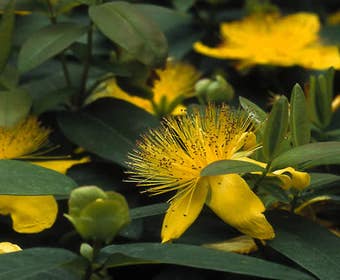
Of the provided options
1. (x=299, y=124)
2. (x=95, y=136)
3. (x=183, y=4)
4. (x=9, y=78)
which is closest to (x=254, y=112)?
(x=299, y=124)

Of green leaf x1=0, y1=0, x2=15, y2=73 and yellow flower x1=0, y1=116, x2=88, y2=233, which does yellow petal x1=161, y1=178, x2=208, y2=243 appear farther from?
green leaf x1=0, y1=0, x2=15, y2=73

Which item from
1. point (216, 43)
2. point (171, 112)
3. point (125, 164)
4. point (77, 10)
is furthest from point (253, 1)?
point (125, 164)

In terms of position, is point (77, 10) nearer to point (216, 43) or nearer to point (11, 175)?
point (216, 43)

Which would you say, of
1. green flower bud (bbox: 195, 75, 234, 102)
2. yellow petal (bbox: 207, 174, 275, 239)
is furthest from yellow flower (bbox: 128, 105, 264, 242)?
green flower bud (bbox: 195, 75, 234, 102)

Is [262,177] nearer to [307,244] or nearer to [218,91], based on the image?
[307,244]

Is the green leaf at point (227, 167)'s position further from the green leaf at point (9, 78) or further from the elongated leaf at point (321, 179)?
the green leaf at point (9, 78)
